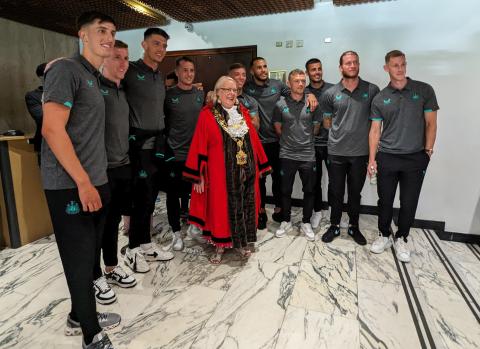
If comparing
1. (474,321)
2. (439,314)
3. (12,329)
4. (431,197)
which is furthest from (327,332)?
(431,197)

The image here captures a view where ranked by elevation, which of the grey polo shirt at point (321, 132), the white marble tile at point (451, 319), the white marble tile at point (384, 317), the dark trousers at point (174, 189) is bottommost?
the white marble tile at point (451, 319)

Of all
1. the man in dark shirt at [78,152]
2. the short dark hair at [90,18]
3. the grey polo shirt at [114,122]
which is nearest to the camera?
the man in dark shirt at [78,152]

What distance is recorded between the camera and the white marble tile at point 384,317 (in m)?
1.74

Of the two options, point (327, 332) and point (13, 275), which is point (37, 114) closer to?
point (13, 275)

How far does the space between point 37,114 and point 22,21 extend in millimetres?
2296

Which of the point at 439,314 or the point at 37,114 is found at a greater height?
the point at 37,114

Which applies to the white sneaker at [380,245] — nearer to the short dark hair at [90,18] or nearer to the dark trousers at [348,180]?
the dark trousers at [348,180]

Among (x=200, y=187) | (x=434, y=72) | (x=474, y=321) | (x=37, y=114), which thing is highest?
(x=434, y=72)

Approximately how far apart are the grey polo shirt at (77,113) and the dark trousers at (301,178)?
192 cm

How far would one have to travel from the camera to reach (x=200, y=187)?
2.51m

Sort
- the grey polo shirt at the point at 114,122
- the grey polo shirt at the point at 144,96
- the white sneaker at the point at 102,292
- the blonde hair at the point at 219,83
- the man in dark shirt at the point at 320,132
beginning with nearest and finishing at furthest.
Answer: the grey polo shirt at the point at 114,122 → the white sneaker at the point at 102,292 → the grey polo shirt at the point at 144,96 → the blonde hair at the point at 219,83 → the man in dark shirt at the point at 320,132

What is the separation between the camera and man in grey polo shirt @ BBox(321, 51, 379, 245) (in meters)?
2.73

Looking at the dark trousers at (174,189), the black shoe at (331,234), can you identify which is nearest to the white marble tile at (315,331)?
the black shoe at (331,234)

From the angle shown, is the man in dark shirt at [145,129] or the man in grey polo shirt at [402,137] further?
the man in grey polo shirt at [402,137]
